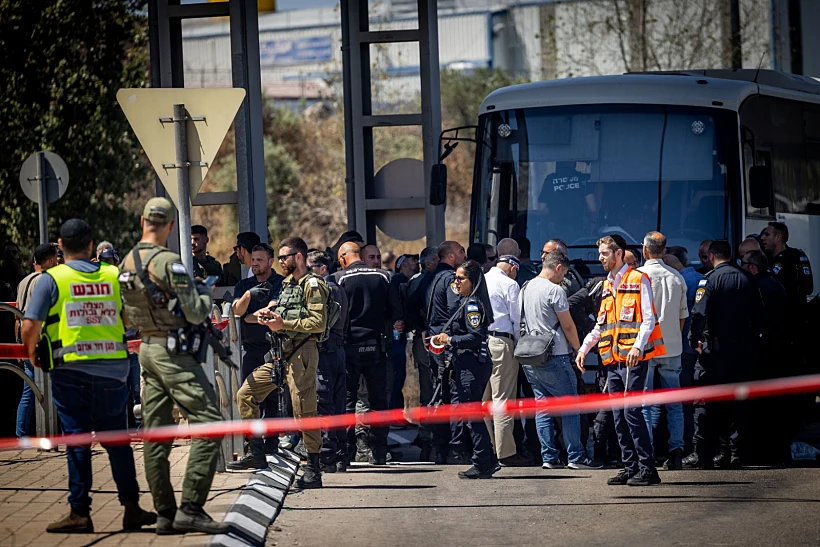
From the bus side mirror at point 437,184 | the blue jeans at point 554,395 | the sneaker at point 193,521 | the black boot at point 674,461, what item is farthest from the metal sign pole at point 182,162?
the bus side mirror at point 437,184

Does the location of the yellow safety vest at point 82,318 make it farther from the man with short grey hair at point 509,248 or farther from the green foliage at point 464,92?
the green foliage at point 464,92

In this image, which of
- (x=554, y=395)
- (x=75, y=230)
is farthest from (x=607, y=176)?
(x=75, y=230)

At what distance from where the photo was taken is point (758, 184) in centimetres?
1357

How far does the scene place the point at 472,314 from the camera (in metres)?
10.7

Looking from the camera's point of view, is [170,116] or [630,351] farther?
[630,351]

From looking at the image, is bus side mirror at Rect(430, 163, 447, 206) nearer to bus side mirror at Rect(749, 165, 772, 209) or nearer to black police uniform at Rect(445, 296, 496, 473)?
bus side mirror at Rect(749, 165, 772, 209)

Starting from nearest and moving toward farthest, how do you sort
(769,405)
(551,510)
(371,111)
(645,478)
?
(551,510) → (645,478) → (769,405) → (371,111)

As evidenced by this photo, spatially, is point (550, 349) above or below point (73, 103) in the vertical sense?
below

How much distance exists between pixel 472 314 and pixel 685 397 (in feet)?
6.46

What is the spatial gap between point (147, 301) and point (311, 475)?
10.4 ft

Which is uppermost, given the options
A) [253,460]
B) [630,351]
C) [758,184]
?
[758,184]

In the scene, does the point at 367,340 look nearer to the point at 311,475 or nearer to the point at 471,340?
the point at 471,340

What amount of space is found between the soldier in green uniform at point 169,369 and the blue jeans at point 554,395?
421cm

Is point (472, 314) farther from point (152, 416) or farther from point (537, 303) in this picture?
point (152, 416)
